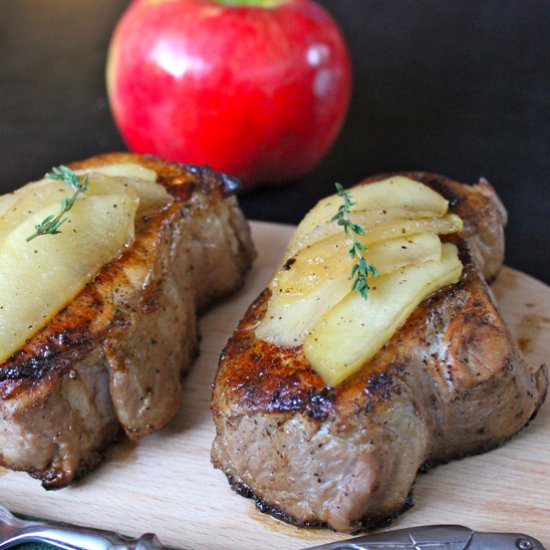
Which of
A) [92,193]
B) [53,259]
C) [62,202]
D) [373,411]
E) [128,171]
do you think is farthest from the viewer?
[128,171]

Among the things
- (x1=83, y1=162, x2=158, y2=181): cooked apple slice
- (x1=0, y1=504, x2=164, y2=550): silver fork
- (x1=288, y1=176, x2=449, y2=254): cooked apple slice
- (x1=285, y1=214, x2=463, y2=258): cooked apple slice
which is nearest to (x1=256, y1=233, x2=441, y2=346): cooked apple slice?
(x1=285, y1=214, x2=463, y2=258): cooked apple slice

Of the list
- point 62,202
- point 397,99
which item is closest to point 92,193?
point 62,202

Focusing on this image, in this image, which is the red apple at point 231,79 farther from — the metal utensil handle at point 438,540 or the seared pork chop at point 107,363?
the metal utensil handle at point 438,540

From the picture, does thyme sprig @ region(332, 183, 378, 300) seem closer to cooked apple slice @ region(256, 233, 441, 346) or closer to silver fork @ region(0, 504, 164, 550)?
cooked apple slice @ region(256, 233, 441, 346)

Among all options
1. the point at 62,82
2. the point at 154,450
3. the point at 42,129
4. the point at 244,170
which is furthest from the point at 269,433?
the point at 62,82

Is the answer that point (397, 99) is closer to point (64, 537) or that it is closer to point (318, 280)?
point (318, 280)

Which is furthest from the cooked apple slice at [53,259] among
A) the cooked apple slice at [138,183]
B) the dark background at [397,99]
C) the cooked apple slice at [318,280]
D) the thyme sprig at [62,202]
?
the dark background at [397,99]

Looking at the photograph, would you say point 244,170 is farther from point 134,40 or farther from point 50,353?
point 50,353
